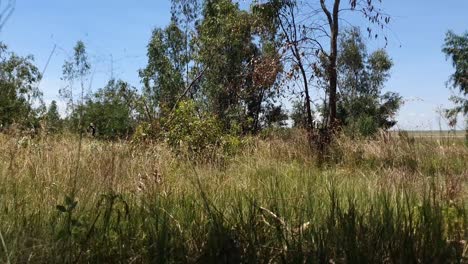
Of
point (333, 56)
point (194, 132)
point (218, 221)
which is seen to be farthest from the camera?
point (333, 56)

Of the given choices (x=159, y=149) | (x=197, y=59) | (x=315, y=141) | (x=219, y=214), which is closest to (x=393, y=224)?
(x=219, y=214)

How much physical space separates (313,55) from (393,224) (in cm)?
792

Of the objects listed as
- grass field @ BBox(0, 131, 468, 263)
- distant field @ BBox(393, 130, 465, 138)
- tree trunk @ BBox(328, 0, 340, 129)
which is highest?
tree trunk @ BBox(328, 0, 340, 129)

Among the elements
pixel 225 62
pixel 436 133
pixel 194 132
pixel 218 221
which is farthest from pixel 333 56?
pixel 225 62

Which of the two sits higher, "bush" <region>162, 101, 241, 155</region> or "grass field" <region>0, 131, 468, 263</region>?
"bush" <region>162, 101, 241, 155</region>

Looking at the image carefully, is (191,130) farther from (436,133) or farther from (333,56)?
(436,133)

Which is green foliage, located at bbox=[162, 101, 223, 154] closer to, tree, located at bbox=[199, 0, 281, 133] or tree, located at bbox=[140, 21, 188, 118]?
tree, located at bbox=[199, 0, 281, 133]

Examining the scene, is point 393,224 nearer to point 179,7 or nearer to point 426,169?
point 426,169

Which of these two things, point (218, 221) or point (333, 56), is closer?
point (218, 221)

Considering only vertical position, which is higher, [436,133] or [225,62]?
[225,62]

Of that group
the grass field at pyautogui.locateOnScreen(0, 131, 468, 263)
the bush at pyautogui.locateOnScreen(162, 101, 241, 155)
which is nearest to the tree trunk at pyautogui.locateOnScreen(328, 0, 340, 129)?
the bush at pyautogui.locateOnScreen(162, 101, 241, 155)

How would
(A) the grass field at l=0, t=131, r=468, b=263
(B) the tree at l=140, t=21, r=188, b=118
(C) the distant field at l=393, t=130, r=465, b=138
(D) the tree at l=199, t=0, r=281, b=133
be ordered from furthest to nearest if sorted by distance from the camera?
1. (B) the tree at l=140, t=21, r=188, b=118
2. (D) the tree at l=199, t=0, r=281, b=133
3. (C) the distant field at l=393, t=130, r=465, b=138
4. (A) the grass field at l=0, t=131, r=468, b=263

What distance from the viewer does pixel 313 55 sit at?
10.6m

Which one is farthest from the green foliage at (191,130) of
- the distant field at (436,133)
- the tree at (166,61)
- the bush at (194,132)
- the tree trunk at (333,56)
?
the tree at (166,61)
